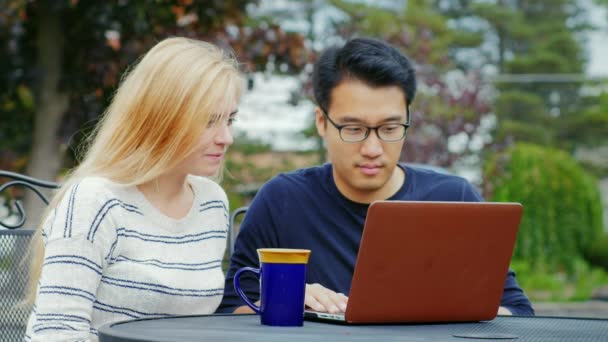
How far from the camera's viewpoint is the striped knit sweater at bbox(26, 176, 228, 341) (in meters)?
2.06

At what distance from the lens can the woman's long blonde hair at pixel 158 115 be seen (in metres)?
2.22

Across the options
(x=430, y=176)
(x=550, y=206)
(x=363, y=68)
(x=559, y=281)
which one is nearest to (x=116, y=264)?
(x=363, y=68)

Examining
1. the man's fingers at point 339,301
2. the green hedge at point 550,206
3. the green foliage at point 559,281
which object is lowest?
the green foliage at point 559,281

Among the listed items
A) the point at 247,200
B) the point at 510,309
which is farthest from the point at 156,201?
the point at 247,200

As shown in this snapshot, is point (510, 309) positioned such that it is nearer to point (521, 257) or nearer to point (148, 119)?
point (148, 119)

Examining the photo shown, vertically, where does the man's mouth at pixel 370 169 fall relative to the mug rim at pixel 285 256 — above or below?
above

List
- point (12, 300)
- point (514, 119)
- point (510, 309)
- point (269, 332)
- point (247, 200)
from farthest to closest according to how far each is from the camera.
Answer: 1. point (514, 119)
2. point (247, 200)
3. point (510, 309)
4. point (12, 300)
5. point (269, 332)

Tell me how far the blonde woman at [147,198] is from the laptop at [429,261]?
35 cm

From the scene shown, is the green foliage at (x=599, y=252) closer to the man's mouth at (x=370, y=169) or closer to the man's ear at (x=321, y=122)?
the man's ear at (x=321, y=122)

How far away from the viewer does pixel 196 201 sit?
96.3 inches

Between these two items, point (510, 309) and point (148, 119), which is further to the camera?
point (510, 309)

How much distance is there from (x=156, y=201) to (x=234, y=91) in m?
0.30

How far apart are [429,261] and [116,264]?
0.68 meters

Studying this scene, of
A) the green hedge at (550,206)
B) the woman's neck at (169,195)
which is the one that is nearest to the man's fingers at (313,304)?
the woman's neck at (169,195)
